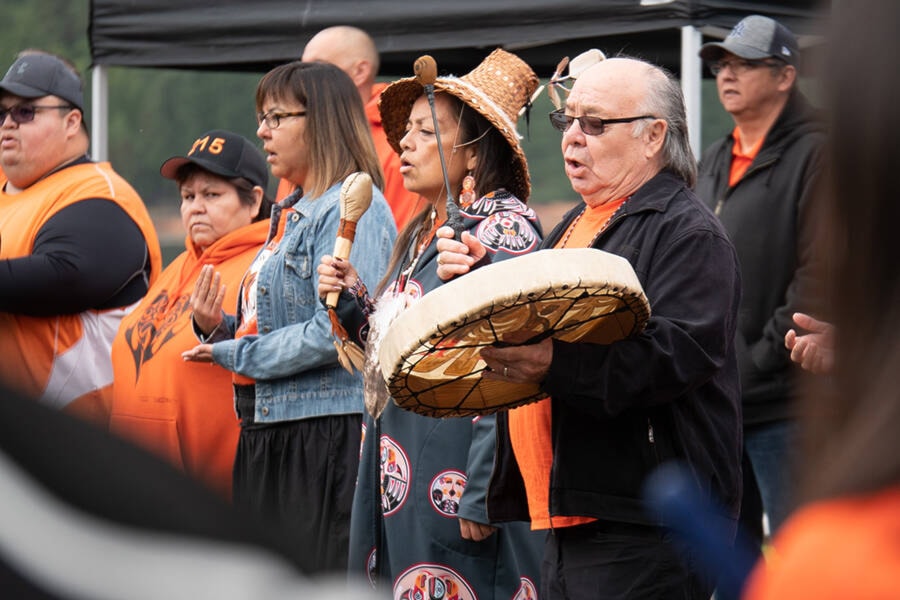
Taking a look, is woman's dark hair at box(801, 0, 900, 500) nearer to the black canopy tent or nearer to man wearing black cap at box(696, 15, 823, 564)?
man wearing black cap at box(696, 15, 823, 564)

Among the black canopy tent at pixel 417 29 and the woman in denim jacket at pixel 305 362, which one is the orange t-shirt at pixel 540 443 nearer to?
the woman in denim jacket at pixel 305 362

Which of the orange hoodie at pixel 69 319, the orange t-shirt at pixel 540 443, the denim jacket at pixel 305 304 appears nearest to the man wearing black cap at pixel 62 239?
the orange hoodie at pixel 69 319

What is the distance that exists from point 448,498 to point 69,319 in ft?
7.13

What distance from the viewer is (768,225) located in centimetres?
461

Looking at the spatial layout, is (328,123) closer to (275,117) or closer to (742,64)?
(275,117)

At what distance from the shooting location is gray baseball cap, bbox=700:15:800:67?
4.86 metres

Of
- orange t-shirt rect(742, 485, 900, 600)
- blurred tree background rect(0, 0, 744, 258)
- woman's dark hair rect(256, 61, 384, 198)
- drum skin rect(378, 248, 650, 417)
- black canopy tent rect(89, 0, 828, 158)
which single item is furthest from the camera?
blurred tree background rect(0, 0, 744, 258)

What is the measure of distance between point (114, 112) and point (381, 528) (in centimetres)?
501

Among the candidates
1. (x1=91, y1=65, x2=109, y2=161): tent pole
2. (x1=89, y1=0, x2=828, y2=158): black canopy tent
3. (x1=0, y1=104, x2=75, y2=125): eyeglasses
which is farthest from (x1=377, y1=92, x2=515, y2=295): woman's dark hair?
(x1=91, y1=65, x2=109, y2=161): tent pole

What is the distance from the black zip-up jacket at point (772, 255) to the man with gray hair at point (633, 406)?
1336mm

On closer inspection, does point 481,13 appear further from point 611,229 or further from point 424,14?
point 611,229

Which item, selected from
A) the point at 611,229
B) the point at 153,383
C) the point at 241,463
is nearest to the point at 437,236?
the point at 611,229

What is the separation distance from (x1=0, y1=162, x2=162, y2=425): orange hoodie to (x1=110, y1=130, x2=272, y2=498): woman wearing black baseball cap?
0.71 ft

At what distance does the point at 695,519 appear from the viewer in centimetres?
123
